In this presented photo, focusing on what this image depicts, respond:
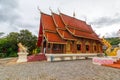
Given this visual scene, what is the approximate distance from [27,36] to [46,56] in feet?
47.1

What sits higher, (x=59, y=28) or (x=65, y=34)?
(x=59, y=28)

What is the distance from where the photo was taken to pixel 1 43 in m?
24.5

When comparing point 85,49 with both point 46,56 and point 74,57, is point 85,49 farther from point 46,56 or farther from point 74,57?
point 46,56

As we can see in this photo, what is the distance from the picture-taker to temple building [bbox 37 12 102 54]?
14062 mm

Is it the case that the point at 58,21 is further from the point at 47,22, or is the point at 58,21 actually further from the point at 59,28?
the point at 47,22

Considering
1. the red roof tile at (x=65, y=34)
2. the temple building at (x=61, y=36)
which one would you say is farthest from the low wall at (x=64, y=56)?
the red roof tile at (x=65, y=34)

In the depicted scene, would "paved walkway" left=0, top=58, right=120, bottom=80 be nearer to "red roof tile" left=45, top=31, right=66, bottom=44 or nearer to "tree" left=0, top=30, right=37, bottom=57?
"red roof tile" left=45, top=31, right=66, bottom=44

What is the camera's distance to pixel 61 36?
1436 cm

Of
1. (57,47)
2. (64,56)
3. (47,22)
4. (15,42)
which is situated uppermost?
(47,22)

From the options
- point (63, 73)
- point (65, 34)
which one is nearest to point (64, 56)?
point (65, 34)

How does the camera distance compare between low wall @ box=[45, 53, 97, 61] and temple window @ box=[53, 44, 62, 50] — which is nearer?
low wall @ box=[45, 53, 97, 61]

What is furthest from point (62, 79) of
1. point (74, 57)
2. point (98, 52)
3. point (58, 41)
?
point (98, 52)

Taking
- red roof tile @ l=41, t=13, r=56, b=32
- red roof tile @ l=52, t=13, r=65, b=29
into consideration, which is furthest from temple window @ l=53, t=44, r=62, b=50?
red roof tile @ l=52, t=13, r=65, b=29

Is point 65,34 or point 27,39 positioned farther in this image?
point 27,39
